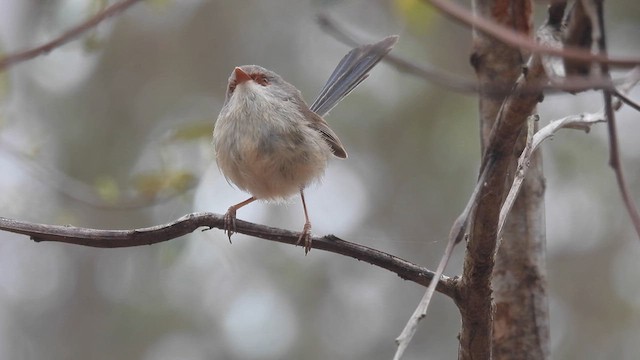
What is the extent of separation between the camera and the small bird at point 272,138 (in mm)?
3686

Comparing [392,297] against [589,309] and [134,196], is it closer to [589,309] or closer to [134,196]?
[589,309]

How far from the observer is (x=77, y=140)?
8273 millimetres

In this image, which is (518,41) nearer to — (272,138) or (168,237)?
(168,237)

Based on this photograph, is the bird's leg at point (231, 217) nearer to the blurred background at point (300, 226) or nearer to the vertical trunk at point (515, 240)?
the vertical trunk at point (515, 240)

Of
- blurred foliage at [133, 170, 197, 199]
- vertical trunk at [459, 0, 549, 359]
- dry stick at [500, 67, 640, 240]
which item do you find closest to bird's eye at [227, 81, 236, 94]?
blurred foliage at [133, 170, 197, 199]

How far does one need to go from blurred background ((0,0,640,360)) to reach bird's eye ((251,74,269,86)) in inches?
101

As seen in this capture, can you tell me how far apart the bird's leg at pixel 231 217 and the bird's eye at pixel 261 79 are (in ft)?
2.04

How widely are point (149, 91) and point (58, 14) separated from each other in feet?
17.7

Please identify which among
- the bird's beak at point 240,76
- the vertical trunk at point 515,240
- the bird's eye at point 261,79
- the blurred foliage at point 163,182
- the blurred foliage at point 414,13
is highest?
the bird's eye at point 261,79

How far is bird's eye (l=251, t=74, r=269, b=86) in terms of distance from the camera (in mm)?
4098

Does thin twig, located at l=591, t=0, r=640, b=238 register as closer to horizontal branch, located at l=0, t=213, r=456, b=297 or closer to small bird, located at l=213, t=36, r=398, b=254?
horizontal branch, located at l=0, t=213, r=456, b=297

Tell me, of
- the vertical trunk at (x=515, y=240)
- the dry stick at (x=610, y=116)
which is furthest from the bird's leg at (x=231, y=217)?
the dry stick at (x=610, y=116)

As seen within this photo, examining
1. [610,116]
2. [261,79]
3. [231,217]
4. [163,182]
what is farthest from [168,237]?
[163,182]

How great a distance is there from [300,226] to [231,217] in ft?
16.0
